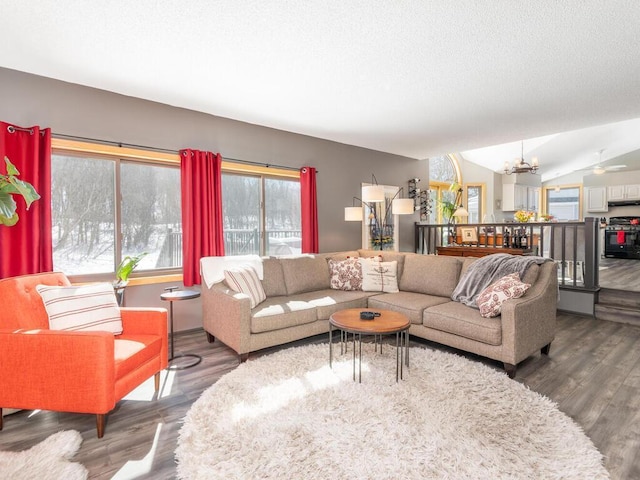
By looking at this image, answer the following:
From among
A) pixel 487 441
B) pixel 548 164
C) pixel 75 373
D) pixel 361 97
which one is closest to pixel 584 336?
pixel 487 441

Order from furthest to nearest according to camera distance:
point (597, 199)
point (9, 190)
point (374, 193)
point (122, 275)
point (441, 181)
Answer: point (597, 199)
point (441, 181)
point (374, 193)
point (122, 275)
point (9, 190)

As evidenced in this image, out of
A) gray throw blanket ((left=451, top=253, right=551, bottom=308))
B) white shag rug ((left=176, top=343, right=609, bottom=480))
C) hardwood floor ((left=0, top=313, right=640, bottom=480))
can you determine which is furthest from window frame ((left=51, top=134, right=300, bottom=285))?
gray throw blanket ((left=451, top=253, right=551, bottom=308))

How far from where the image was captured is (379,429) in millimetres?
1949

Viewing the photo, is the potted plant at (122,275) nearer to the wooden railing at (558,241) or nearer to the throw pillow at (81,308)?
the throw pillow at (81,308)

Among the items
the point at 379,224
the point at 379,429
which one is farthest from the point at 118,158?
the point at 379,224

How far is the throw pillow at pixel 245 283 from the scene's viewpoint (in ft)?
10.7

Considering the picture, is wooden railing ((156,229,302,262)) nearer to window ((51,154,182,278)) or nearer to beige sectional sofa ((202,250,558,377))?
window ((51,154,182,278))

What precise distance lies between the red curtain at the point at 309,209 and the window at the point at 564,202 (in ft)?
30.7

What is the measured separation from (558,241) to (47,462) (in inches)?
255

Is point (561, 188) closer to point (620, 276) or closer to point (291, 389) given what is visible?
point (620, 276)

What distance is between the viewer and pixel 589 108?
3.91 meters

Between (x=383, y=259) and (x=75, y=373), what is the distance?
3379mm

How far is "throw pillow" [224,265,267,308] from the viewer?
325cm

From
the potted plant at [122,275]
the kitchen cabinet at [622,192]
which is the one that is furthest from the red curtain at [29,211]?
the kitchen cabinet at [622,192]
